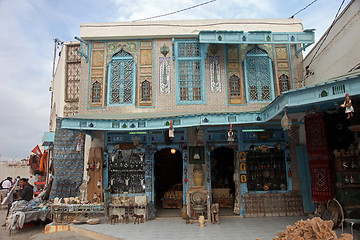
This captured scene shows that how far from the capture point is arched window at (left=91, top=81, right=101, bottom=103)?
11.1 metres

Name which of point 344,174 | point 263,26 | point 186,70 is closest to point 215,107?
point 186,70

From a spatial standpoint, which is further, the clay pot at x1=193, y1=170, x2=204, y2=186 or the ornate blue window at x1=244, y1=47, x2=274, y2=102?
the ornate blue window at x1=244, y1=47, x2=274, y2=102

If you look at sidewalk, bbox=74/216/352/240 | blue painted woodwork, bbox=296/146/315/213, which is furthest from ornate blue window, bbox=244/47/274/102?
sidewalk, bbox=74/216/352/240

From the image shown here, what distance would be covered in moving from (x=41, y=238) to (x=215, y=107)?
745 centimetres

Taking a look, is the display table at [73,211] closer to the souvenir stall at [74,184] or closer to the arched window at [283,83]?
the souvenir stall at [74,184]

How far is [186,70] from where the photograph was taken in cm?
1112

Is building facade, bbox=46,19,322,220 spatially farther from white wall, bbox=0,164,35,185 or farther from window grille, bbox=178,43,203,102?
white wall, bbox=0,164,35,185

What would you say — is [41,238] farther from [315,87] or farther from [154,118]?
[315,87]

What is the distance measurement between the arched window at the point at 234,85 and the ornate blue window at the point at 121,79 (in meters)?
3.97

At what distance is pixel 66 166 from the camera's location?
1094cm

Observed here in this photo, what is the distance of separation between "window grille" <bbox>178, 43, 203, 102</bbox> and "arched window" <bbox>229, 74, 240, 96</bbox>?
1231mm

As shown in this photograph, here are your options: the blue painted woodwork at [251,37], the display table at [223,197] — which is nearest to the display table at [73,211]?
the display table at [223,197]

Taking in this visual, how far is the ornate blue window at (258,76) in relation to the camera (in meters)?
11.0

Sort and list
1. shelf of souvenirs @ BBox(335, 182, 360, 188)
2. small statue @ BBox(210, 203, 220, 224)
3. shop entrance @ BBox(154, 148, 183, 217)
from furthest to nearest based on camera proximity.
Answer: shop entrance @ BBox(154, 148, 183, 217) → small statue @ BBox(210, 203, 220, 224) → shelf of souvenirs @ BBox(335, 182, 360, 188)
